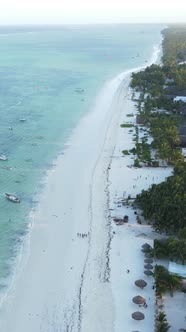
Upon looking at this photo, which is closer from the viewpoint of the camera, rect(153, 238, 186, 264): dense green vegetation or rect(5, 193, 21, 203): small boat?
rect(153, 238, 186, 264): dense green vegetation

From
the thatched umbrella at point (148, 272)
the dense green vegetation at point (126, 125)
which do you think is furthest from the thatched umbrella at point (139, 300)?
the dense green vegetation at point (126, 125)

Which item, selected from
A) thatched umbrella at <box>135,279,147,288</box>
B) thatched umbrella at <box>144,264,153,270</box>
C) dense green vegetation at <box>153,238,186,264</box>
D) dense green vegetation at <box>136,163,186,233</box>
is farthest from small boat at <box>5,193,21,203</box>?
thatched umbrella at <box>135,279,147,288</box>

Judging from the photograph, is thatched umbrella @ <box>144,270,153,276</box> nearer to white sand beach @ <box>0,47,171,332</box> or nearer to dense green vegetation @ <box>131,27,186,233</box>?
white sand beach @ <box>0,47,171,332</box>

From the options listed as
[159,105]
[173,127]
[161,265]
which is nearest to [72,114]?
[159,105]

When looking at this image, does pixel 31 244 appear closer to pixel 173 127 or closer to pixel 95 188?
pixel 95 188

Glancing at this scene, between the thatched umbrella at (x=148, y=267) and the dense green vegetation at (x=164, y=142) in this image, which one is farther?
the dense green vegetation at (x=164, y=142)

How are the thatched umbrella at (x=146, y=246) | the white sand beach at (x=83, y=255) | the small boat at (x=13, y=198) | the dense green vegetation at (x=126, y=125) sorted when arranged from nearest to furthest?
the white sand beach at (x=83, y=255)
the thatched umbrella at (x=146, y=246)
the small boat at (x=13, y=198)
the dense green vegetation at (x=126, y=125)

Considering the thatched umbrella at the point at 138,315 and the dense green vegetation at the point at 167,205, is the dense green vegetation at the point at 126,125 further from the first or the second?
the thatched umbrella at the point at 138,315

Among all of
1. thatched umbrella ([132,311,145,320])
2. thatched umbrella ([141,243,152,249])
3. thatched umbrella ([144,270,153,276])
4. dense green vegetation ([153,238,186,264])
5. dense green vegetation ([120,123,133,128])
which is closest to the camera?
thatched umbrella ([132,311,145,320])
